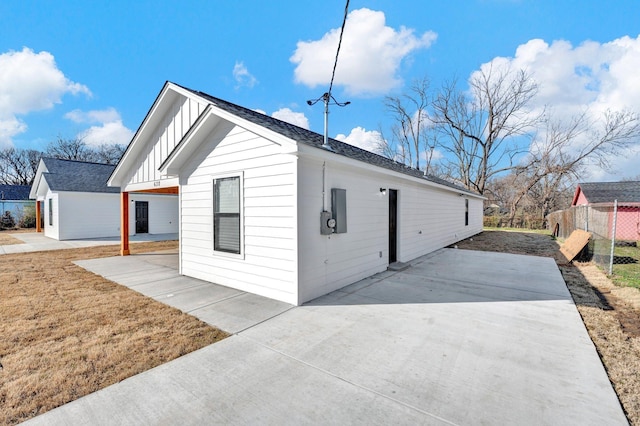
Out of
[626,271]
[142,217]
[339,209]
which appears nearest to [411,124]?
[626,271]

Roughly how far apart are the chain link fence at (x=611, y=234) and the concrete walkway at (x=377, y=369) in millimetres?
3857

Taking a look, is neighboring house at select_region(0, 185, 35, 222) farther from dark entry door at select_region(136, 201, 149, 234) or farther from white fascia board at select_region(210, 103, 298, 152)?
white fascia board at select_region(210, 103, 298, 152)

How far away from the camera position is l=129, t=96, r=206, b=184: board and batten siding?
21.6 ft

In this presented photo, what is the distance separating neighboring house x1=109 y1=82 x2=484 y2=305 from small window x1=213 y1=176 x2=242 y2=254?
0.02 metres

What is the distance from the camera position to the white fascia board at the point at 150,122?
21.8ft

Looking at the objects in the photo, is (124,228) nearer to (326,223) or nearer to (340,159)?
(326,223)

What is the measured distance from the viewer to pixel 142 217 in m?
16.4

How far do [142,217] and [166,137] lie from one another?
11.2 m

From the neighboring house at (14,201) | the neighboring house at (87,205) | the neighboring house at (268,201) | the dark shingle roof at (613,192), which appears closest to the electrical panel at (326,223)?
the neighboring house at (268,201)

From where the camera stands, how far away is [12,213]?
2227cm

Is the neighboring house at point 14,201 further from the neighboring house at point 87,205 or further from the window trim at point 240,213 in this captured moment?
the window trim at point 240,213

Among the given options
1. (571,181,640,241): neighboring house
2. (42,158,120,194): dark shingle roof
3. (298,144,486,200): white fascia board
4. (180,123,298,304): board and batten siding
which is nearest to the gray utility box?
(298,144,486,200): white fascia board

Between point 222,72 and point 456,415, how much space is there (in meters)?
11.1

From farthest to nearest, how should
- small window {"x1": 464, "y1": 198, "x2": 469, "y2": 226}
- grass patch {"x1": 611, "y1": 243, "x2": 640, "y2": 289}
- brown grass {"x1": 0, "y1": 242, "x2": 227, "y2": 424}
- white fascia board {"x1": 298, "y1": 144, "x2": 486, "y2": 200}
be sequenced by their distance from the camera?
small window {"x1": 464, "y1": 198, "x2": 469, "y2": 226}, grass patch {"x1": 611, "y1": 243, "x2": 640, "y2": 289}, white fascia board {"x1": 298, "y1": 144, "x2": 486, "y2": 200}, brown grass {"x1": 0, "y1": 242, "x2": 227, "y2": 424}
